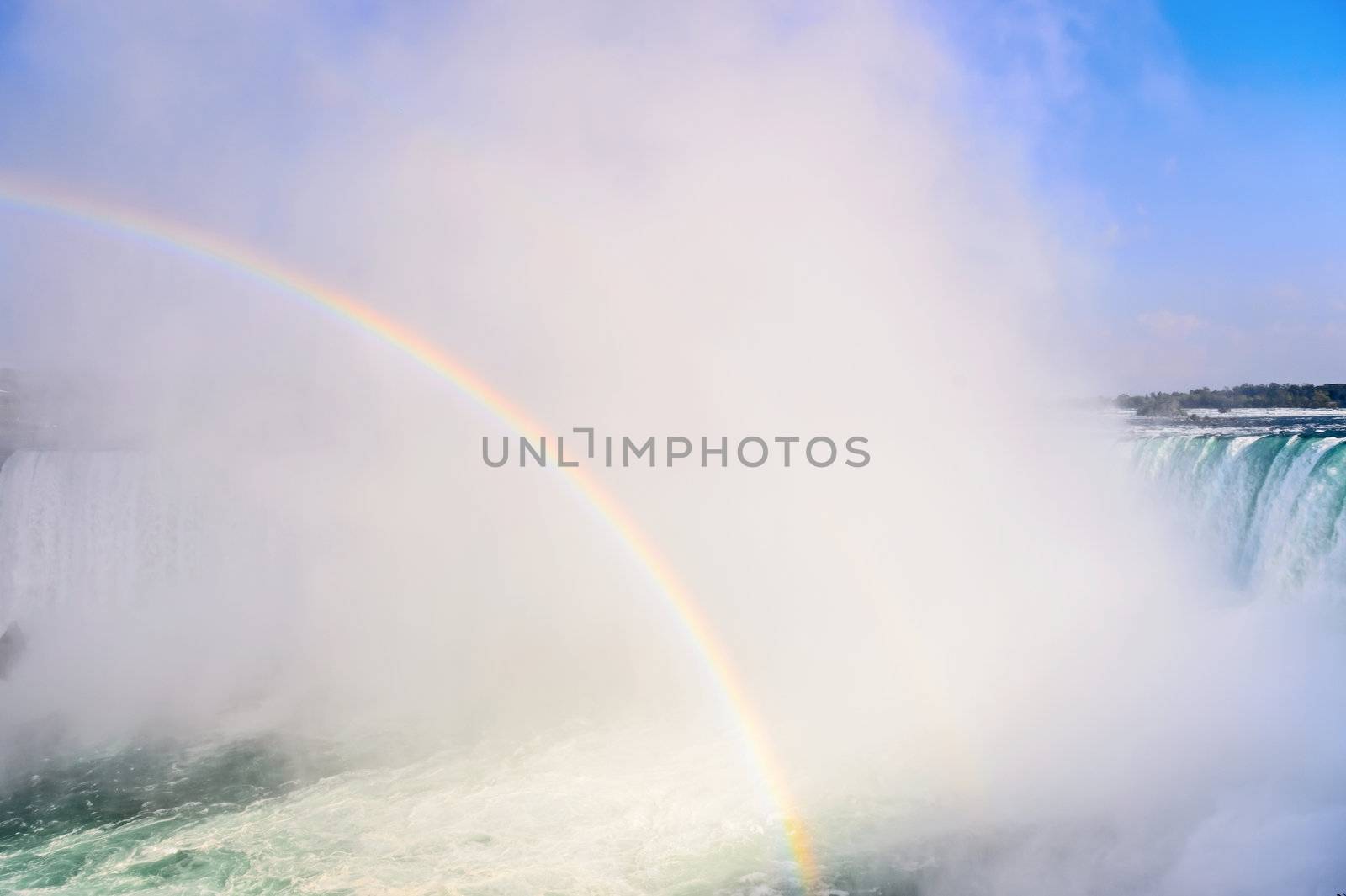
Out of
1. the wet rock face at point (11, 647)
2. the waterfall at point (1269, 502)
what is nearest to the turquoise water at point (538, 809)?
the waterfall at point (1269, 502)

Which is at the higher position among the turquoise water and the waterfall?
the waterfall

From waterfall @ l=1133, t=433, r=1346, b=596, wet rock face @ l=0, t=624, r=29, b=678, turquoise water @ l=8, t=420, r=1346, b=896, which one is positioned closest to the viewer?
turquoise water @ l=8, t=420, r=1346, b=896

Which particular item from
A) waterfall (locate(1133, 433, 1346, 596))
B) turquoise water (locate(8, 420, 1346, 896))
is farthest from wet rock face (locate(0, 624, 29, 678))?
waterfall (locate(1133, 433, 1346, 596))

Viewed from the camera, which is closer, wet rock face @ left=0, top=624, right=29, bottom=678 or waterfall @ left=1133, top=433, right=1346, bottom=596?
waterfall @ left=1133, top=433, right=1346, bottom=596

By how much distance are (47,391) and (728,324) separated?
18541 millimetres

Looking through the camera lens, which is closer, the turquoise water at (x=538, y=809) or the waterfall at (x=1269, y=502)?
the turquoise water at (x=538, y=809)

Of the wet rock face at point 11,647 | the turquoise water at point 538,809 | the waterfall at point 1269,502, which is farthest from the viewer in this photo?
the wet rock face at point 11,647

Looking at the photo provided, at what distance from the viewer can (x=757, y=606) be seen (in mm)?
15961

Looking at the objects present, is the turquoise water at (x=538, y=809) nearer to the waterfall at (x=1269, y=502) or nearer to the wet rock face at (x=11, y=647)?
the waterfall at (x=1269, y=502)

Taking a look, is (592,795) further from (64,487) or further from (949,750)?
(64,487)

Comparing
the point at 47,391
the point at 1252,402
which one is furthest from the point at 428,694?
the point at 1252,402

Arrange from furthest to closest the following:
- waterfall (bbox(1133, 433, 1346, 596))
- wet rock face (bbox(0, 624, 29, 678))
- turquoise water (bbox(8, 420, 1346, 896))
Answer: wet rock face (bbox(0, 624, 29, 678)) → waterfall (bbox(1133, 433, 1346, 596)) → turquoise water (bbox(8, 420, 1346, 896))

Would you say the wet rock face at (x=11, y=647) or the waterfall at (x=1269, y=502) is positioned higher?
the waterfall at (x=1269, y=502)

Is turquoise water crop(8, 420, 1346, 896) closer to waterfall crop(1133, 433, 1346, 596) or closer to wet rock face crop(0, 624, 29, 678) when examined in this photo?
waterfall crop(1133, 433, 1346, 596)
